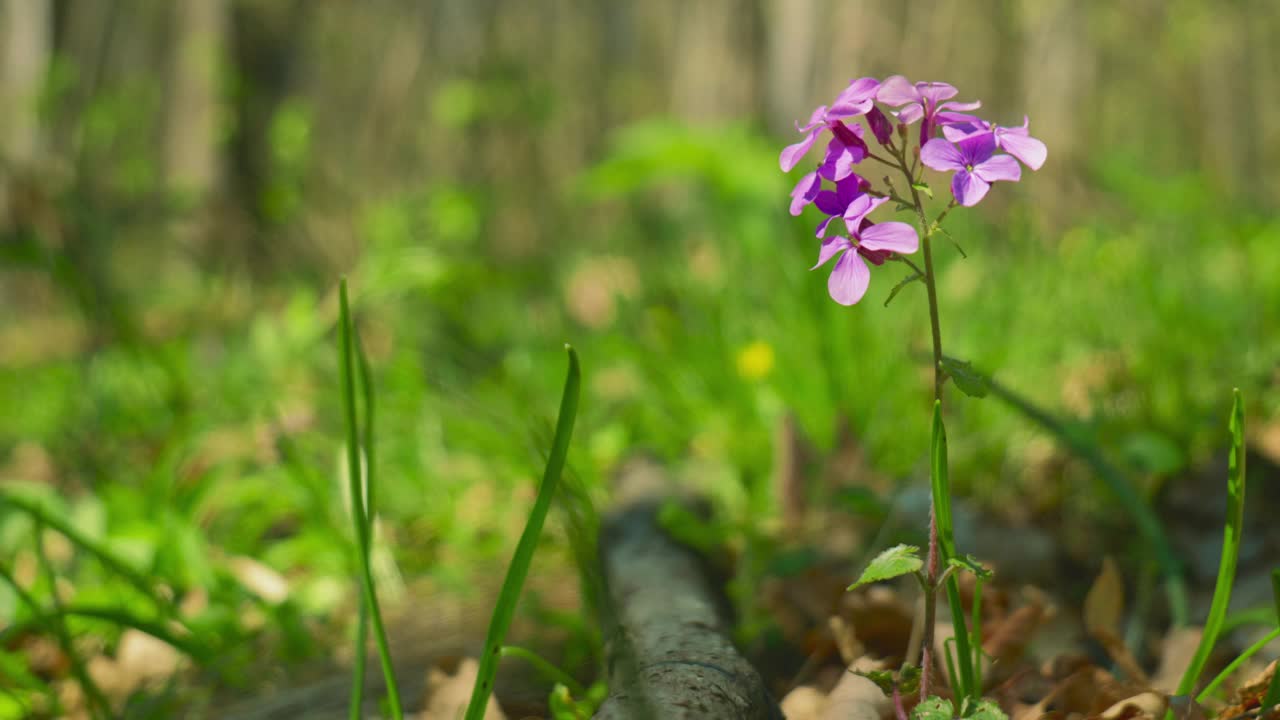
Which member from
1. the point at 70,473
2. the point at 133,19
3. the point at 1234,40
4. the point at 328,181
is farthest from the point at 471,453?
the point at 133,19

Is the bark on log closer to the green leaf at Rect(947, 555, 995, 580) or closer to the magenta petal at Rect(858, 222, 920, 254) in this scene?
Answer: the green leaf at Rect(947, 555, 995, 580)

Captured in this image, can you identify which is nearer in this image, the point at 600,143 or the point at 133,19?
the point at 600,143

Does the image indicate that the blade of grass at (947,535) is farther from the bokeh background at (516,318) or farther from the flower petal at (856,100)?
the bokeh background at (516,318)

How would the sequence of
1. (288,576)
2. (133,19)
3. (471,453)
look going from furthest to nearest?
1. (133,19)
2. (471,453)
3. (288,576)

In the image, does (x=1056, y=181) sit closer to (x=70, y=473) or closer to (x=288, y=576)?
(x=288, y=576)

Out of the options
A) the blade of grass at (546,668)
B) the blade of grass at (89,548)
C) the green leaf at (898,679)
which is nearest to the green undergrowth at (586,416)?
the blade of grass at (89,548)

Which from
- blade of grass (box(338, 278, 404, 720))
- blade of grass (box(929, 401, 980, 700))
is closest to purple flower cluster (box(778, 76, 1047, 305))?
blade of grass (box(929, 401, 980, 700))
